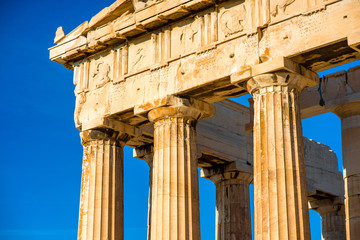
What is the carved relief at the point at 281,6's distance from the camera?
2789 cm

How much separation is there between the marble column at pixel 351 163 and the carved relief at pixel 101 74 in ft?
36.5

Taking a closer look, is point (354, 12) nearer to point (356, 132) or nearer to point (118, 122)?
point (356, 132)

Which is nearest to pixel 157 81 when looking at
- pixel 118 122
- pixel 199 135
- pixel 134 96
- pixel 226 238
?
pixel 134 96

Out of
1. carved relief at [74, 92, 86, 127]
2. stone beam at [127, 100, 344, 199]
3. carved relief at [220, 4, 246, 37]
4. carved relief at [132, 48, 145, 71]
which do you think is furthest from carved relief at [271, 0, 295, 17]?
carved relief at [74, 92, 86, 127]

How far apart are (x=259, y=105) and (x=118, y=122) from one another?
→ 857cm

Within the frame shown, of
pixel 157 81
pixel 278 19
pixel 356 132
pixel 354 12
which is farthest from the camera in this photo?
pixel 356 132

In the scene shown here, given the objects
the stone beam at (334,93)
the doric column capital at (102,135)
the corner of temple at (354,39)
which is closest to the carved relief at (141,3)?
the doric column capital at (102,135)

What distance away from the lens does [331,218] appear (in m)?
46.4

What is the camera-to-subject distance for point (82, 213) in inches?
1328

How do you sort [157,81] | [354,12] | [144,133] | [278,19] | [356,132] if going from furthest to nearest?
1. [144,133]
2. [356,132]
3. [157,81]
4. [278,19]
5. [354,12]

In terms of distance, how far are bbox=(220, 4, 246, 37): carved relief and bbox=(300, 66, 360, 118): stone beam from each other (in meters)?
8.00

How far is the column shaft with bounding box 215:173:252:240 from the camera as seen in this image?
40.1 metres

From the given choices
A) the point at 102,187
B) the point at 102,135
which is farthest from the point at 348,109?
the point at 102,187

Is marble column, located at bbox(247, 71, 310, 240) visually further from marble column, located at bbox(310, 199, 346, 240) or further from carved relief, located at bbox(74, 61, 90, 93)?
marble column, located at bbox(310, 199, 346, 240)
